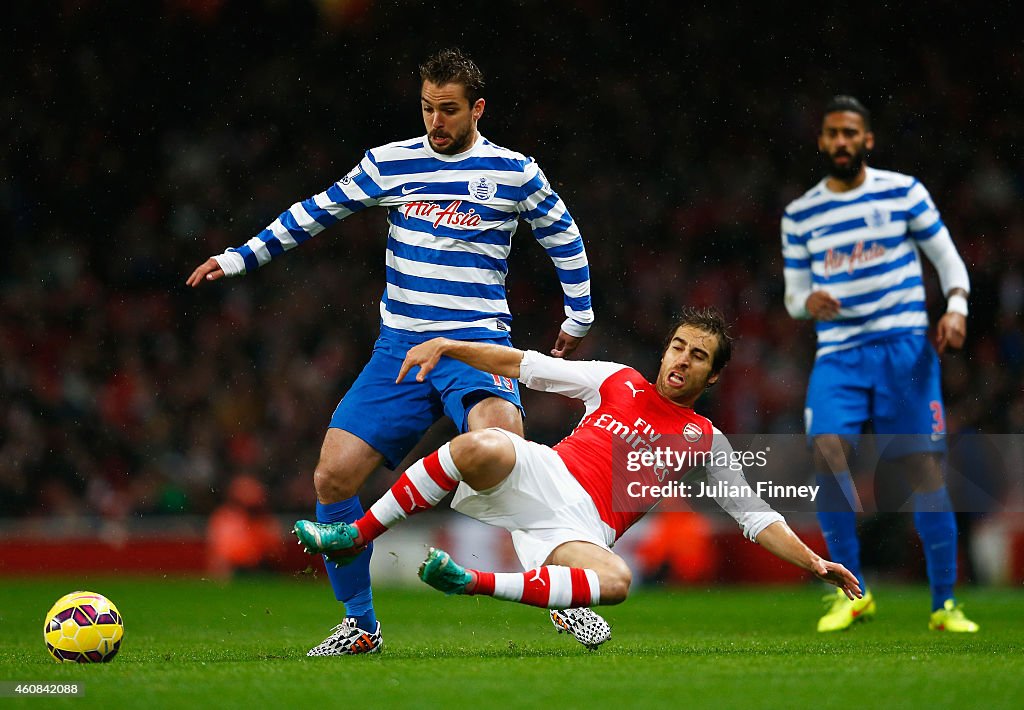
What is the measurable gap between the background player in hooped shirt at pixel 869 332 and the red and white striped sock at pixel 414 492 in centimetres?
260

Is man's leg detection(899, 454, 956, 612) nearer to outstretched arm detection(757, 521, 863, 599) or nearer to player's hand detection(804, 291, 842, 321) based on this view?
player's hand detection(804, 291, 842, 321)

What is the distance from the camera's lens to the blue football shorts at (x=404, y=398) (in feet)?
17.8

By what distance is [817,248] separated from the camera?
6.95 metres

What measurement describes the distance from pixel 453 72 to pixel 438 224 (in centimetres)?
62

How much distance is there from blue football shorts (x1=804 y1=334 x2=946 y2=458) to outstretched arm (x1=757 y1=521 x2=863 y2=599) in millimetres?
1838

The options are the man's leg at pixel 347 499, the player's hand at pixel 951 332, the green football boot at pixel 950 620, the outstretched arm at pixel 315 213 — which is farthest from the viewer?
the green football boot at pixel 950 620

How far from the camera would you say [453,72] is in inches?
216

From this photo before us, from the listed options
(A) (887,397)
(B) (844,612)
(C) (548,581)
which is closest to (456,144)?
(C) (548,581)

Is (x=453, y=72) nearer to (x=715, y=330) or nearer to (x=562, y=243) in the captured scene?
(x=562, y=243)

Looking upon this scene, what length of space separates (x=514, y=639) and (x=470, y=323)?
1.48 m

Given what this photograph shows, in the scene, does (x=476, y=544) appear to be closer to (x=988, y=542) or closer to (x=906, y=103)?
(x=988, y=542)

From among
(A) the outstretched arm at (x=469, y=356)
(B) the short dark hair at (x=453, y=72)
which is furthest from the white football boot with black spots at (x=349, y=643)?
(B) the short dark hair at (x=453, y=72)

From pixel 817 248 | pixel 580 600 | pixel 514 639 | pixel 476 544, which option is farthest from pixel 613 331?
pixel 580 600

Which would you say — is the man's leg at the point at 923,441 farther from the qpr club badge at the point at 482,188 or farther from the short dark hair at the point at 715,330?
the qpr club badge at the point at 482,188
